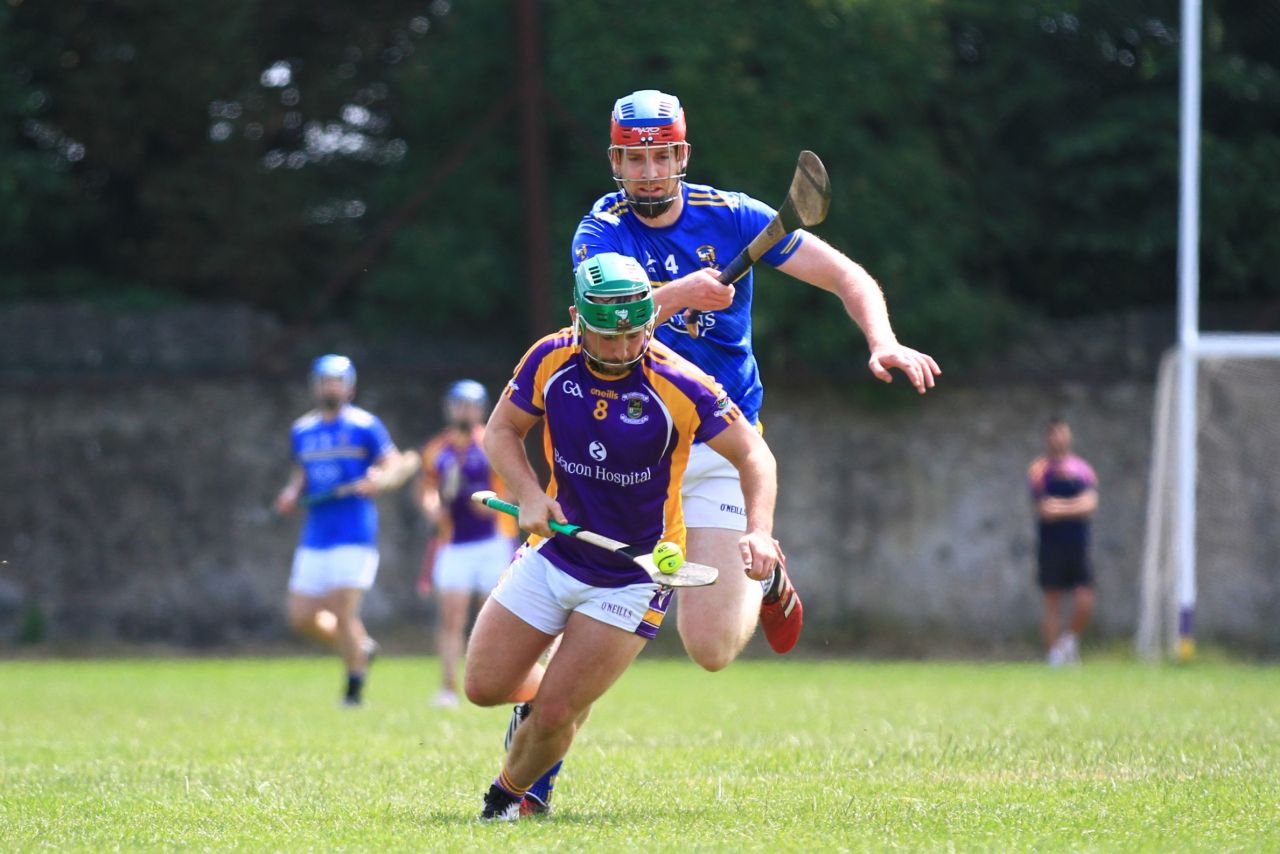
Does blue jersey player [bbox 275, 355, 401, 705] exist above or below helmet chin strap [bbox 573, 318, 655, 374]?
below

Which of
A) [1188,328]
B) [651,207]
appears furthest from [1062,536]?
[651,207]

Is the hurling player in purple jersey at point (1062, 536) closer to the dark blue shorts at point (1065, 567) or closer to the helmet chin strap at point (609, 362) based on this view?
the dark blue shorts at point (1065, 567)

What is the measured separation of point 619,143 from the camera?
6.98 meters

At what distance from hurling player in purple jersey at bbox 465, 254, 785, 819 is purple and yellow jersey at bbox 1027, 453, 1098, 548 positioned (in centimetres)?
1224

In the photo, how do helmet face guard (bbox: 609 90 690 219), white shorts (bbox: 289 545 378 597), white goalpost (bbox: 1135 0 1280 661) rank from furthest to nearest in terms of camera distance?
white goalpost (bbox: 1135 0 1280 661) → white shorts (bbox: 289 545 378 597) → helmet face guard (bbox: 609 90 690 219)

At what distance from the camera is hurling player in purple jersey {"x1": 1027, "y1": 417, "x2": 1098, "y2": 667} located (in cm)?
1825

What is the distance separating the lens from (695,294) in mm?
6688

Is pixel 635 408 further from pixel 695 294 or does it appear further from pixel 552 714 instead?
pixel 552 714

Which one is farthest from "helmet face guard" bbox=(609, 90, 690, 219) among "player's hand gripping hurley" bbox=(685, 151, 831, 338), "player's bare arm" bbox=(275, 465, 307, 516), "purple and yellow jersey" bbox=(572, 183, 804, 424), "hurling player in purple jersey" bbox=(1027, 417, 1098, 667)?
"hurling player in purple jersey" bbox=(1027, 417, 1098, 667)

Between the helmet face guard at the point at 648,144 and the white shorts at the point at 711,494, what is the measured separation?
1076mm

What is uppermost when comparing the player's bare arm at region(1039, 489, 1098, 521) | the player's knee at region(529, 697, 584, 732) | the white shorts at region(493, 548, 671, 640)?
the white shorts at region(493, 548, 671, 640)

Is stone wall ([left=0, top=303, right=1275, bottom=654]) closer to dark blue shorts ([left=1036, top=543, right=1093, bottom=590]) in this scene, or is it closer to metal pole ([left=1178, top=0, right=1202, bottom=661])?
dark blue shorts ([left=1036, top=543, right=1093, bottom=590])

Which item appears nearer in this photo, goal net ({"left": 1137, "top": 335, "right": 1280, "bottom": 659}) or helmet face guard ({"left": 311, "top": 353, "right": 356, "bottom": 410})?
helmet face guard ({"left": 311, "top": 353, "right": 356, "bottom": 410})

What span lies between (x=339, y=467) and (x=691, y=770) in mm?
6039
